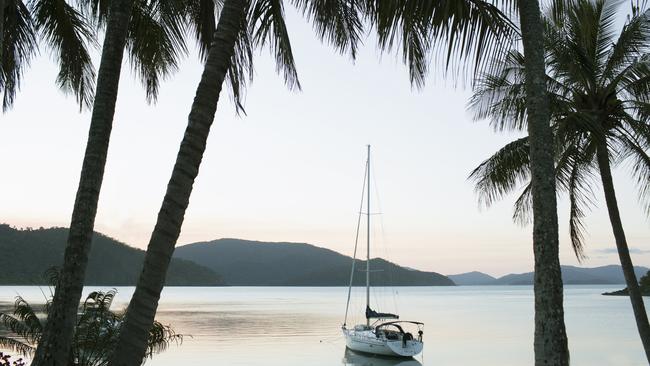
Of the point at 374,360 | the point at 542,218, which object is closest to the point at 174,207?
the point at 542,218

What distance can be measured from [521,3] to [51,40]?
7571 millimetres

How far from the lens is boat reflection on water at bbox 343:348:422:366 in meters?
39.9

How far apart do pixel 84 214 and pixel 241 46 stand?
3.58 meters

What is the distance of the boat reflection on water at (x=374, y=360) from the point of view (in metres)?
39.9

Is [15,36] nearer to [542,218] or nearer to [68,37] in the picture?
[68,37]

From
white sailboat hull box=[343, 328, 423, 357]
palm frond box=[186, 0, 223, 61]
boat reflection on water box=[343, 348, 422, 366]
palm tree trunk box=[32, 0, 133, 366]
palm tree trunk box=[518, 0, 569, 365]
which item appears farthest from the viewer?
boat reflection on water box=[343, 348, 422, 366]

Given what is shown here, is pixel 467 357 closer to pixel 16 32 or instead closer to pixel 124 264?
pixel 16 32

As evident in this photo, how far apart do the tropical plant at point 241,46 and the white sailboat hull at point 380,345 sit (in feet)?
102

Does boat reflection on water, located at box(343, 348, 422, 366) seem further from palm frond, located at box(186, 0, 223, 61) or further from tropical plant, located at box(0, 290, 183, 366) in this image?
palm frond, located at box(186, 0, 223, 61)

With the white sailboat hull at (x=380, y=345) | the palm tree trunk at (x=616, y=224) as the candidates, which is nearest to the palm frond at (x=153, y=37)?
the palm tree trunk at (x=616, y=224)

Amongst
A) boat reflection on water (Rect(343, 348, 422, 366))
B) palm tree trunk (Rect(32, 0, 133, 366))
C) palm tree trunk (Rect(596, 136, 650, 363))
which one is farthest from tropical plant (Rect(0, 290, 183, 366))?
boat reflection on water (Rect(343, 348, 422, 366))

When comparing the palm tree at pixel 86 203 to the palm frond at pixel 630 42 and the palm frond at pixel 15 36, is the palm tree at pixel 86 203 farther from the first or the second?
the palm frond at pixel 630 42

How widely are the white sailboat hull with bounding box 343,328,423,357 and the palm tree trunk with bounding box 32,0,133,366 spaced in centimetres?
3366

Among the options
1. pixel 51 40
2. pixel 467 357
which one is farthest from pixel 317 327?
pixel 51 40
